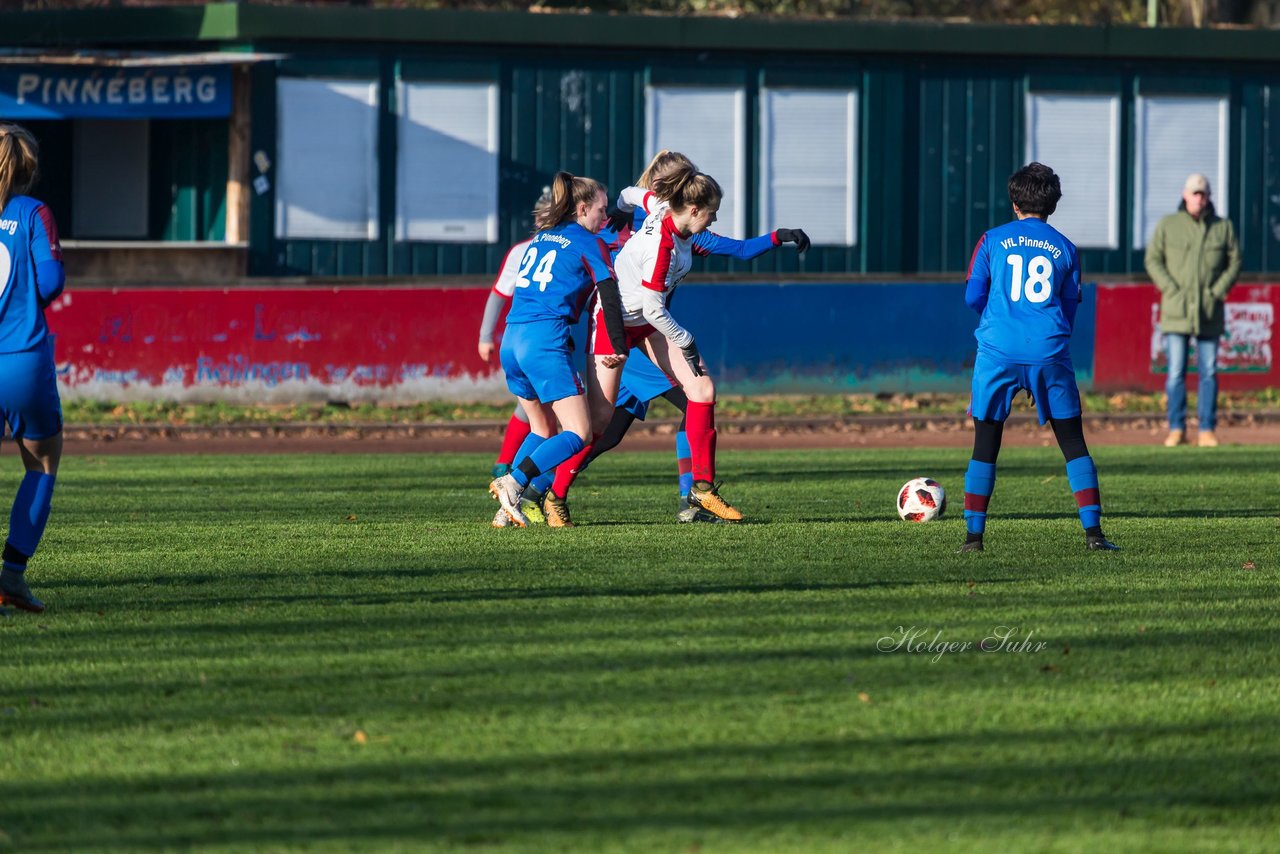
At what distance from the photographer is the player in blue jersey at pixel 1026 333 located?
9180 millimetres

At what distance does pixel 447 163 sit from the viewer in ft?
82.0

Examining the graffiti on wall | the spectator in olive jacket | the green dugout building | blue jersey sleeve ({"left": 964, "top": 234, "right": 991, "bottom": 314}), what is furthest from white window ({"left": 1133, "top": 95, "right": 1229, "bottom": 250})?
blue jersey sleeve ({"left": 964, "top": 234, "right": 991, "bottom": 314})

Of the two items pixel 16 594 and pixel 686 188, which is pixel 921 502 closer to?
pixel 686 188

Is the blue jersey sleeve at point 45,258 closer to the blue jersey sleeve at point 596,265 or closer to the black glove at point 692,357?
the blue jersey sleeve at point 596,265

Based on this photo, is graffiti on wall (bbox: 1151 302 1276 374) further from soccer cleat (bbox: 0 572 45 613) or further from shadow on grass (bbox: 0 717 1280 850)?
shadow on grass (bbox: 0 717 1280 850)

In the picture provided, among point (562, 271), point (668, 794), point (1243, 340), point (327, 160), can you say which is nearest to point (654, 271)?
point (562, 271)

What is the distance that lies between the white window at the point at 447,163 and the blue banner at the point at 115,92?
2284mm

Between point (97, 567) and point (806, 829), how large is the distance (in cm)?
524

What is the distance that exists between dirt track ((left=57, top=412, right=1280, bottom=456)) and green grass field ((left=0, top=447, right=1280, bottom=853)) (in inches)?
266

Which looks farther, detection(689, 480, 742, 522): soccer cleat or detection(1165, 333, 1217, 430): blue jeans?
detection(1165, 333, 1217, 430): blue jeans

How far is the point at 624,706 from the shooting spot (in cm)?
580

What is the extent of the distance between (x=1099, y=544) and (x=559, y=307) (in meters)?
2.85

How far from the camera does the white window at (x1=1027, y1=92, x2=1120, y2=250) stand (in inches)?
1052

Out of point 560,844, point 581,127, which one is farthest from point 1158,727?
point 581,127
